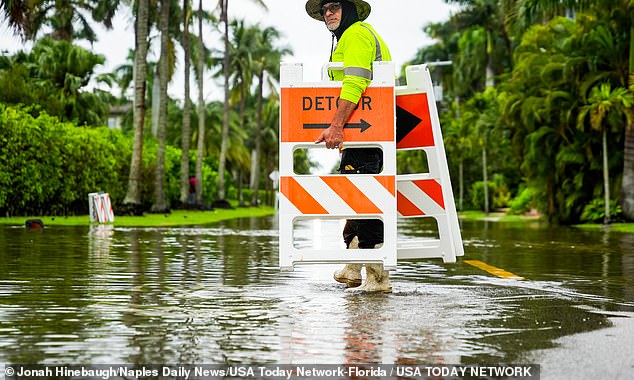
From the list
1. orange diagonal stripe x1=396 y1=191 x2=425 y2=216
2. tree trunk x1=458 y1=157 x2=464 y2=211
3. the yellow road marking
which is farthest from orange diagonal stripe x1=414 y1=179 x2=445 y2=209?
tree trunk x1=458 y1=157 x2=464 y2=211

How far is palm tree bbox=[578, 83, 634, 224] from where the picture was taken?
30.7m

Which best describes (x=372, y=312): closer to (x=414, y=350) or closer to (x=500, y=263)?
(x=414, y=350)

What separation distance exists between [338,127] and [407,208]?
1.34 m

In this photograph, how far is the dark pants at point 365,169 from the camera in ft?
26.8

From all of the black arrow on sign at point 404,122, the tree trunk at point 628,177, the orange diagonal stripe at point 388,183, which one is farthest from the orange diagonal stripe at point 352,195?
the tree trunk at point 628,177

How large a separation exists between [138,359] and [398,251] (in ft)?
12.4

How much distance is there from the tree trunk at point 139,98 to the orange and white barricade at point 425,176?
2767 cm

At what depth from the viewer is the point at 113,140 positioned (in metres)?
41.7

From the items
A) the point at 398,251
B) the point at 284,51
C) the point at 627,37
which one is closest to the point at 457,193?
the point at 284,51

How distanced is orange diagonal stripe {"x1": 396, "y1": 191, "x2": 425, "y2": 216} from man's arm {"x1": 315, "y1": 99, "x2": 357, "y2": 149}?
1.21 meters

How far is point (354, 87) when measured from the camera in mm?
7793

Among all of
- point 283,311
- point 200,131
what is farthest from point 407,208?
point 200,131

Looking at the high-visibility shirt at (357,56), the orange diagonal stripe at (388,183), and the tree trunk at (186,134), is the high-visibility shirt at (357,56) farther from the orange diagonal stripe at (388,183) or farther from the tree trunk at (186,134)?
the tree trunk at (186,134)

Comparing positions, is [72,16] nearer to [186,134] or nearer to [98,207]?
[186,134]
